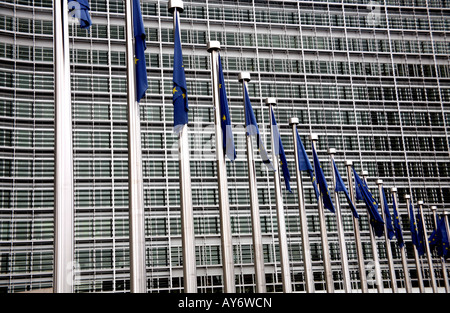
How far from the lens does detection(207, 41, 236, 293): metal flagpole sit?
1612cm

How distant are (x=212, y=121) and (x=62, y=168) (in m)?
32.3

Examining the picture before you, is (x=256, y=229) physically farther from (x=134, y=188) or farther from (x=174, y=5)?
(x=174, y=5)

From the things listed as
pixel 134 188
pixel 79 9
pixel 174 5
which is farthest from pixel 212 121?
pixel 134 188

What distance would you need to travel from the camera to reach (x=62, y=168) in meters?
11.5

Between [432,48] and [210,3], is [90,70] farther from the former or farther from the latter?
[432,48]

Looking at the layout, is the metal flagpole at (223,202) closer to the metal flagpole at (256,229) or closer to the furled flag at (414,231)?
the metal flagpole at (256,229)

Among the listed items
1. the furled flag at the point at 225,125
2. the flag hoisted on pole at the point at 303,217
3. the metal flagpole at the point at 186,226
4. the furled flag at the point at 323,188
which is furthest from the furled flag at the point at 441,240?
the metal flagpole at the point at 186,226

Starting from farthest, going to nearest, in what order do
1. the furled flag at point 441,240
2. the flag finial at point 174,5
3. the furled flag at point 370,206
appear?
the furled flag at point 441,240 → the furled flag at point 370,206 → the flag finial at point 174,5

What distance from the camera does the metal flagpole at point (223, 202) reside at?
16.1 metres
